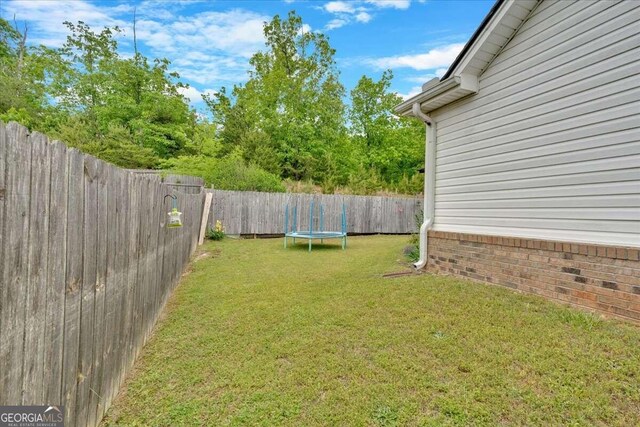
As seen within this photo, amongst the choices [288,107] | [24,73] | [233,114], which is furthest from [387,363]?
[24,73]

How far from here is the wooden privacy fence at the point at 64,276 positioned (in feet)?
4.16

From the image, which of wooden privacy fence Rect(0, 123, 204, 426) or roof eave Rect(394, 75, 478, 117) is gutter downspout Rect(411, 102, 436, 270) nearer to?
roof eave Rect(394, 75, 478, 117)

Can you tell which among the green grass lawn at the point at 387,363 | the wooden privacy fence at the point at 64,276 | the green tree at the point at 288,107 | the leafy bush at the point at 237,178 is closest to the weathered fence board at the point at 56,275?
the wooden privacy fence at the point at 64,276

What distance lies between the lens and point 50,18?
19.9 meters

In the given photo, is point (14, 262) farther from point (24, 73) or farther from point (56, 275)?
point (24, 73)

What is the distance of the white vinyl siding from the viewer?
3430 millimetres

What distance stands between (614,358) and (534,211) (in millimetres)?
2121

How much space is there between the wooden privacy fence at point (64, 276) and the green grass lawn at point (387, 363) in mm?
504

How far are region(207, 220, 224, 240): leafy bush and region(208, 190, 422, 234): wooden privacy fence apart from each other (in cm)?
26

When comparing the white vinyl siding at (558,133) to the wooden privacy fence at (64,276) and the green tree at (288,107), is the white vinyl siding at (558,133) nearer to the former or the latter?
the wooden privacy fence at (64,276)

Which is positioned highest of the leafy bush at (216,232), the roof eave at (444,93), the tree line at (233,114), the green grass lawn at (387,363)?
the tree line at (233,114)

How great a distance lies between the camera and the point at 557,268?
3.99 metres

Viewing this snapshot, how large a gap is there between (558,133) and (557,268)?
1.64m

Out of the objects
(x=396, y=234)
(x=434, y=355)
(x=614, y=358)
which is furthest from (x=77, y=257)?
(x=396, y=234)
